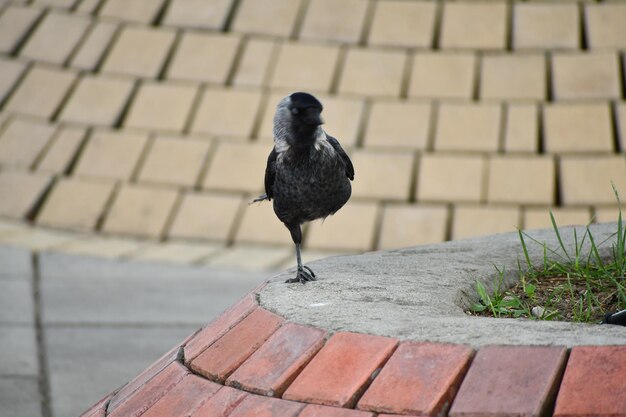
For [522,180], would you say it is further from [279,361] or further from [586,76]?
[279,361]

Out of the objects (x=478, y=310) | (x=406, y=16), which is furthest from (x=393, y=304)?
(x=406, y=16)

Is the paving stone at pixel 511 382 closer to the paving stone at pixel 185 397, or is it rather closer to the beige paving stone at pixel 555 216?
the paving stone at pixel 185 397

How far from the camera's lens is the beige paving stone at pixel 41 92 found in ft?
13.7

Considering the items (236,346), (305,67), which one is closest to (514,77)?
(305,67)

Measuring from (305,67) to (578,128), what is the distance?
1054 mm

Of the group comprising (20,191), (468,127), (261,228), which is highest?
(468,127)

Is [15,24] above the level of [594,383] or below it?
below

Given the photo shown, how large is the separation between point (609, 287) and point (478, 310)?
10.1 inches

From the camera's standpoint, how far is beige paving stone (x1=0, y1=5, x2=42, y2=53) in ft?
14.5

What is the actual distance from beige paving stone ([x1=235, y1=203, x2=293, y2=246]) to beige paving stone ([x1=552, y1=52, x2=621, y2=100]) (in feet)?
3.65

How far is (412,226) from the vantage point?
3.57 meters

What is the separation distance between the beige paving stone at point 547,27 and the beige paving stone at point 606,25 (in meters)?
0.05

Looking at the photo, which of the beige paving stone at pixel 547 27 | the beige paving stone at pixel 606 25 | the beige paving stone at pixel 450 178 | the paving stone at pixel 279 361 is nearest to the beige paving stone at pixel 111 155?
the beige paving stone at pixel 450 178

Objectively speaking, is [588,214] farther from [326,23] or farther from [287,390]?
[287,390]
